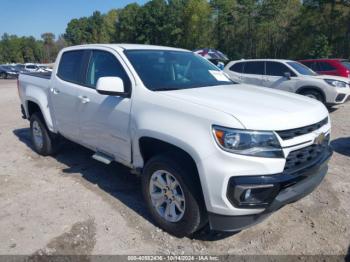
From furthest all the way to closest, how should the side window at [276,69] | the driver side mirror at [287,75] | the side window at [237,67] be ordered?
the side window at [237,67] < the side window at [276,69] < the driver side mirror at [287,75]

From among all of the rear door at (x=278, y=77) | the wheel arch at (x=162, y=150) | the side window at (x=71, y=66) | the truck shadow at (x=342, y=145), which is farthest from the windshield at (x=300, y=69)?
the wheel arch at (x=162, y=150)

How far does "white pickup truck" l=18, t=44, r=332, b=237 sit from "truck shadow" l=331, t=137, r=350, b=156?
2.75m

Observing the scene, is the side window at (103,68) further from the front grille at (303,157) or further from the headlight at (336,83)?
the headlight at (336,83)

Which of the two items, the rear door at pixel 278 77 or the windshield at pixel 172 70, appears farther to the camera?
the rear door at pixel 278 77

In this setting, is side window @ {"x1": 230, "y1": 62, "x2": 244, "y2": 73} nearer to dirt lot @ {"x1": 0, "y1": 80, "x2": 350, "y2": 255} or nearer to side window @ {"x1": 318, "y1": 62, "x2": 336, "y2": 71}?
side window @ {"x1": 318, "y1": 62, "x2": 336, "y2": 71}

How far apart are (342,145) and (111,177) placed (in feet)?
14.2

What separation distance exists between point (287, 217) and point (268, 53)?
34.0m

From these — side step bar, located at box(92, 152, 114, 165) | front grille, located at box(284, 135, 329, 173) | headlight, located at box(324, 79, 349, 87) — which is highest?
front grille, located at box(284, 135, 329, 173)

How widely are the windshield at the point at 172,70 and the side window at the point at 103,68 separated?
6.6 inches

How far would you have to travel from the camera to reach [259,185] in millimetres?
2580

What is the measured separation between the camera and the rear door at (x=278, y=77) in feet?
32.5

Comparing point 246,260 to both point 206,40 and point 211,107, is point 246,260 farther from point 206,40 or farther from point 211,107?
point 206,40

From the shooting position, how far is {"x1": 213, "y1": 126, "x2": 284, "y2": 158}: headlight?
2.60 metres

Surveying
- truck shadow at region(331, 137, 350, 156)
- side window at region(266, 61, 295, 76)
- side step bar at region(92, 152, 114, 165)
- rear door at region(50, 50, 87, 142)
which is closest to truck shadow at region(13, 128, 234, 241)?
side step bar at region(92, 152, 114, 165)
